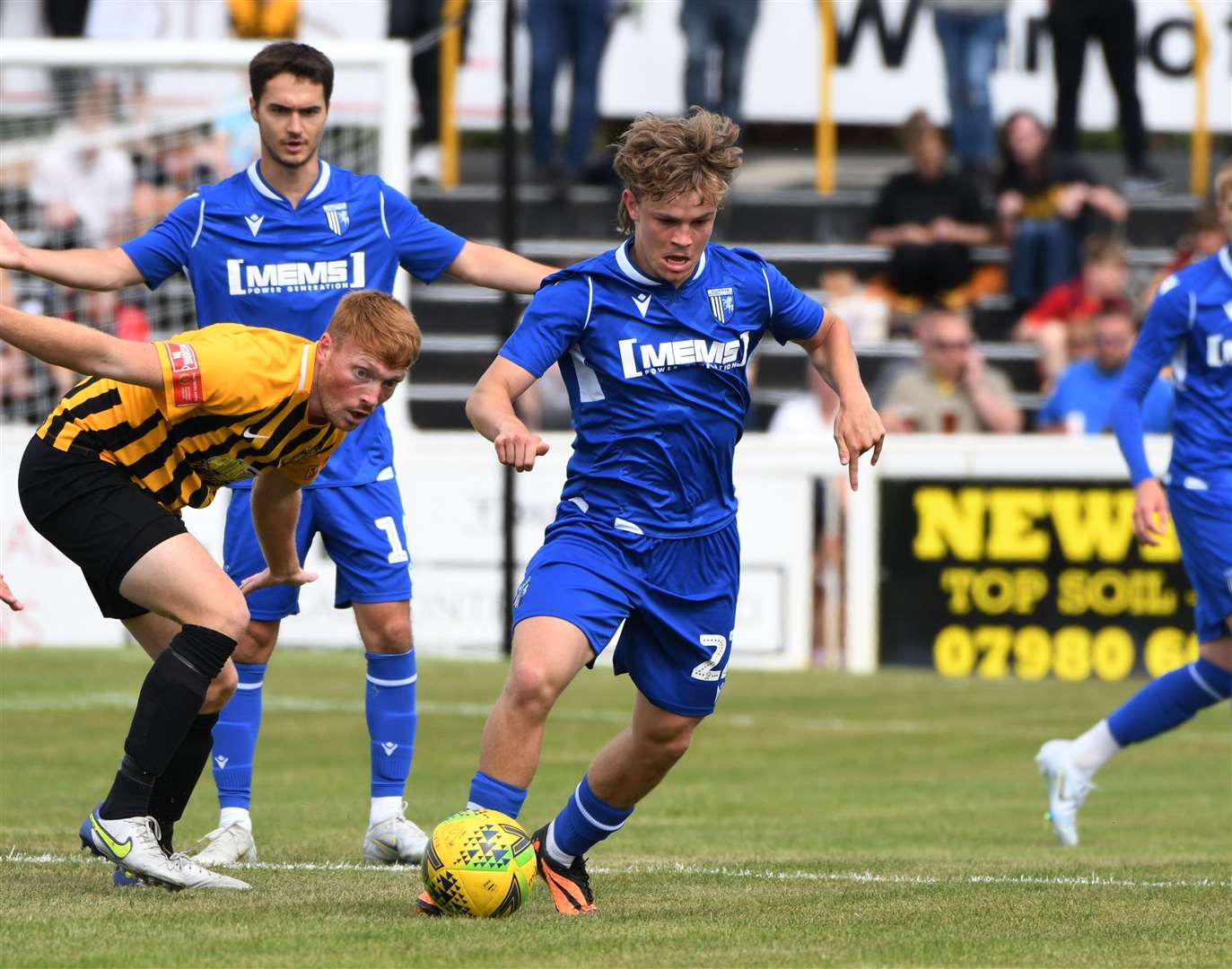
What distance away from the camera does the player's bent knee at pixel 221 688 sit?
6438mm

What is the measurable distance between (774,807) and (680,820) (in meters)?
0.66

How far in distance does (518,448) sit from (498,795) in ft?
3.24

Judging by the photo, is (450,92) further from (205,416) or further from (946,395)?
(205,416)

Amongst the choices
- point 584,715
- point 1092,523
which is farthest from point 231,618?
point 1092,523

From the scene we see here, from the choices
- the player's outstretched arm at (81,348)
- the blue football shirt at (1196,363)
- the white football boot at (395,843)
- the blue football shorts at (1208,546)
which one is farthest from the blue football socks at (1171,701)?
the player's outstretched arm at (81,348)

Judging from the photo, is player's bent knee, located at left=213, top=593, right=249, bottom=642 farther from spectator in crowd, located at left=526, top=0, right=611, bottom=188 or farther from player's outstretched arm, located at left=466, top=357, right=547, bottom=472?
spectator in crowd, located at left=526, top=0, right=611, bottom=188

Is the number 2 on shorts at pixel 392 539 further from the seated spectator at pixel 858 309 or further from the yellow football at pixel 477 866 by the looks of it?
the seated spectator at pixel 858 309

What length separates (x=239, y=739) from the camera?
7492mm

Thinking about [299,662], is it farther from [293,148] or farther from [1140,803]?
[293,148]

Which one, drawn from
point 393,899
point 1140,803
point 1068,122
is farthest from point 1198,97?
point 393,899

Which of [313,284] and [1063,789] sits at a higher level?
[313,284]

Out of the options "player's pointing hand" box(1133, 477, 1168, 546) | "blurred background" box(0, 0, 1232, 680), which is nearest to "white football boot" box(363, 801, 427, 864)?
"player's pointing hand" box(1133, 477, 1168, 546)

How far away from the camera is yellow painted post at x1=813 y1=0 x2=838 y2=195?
2033 cm

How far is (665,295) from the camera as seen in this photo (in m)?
5.98
